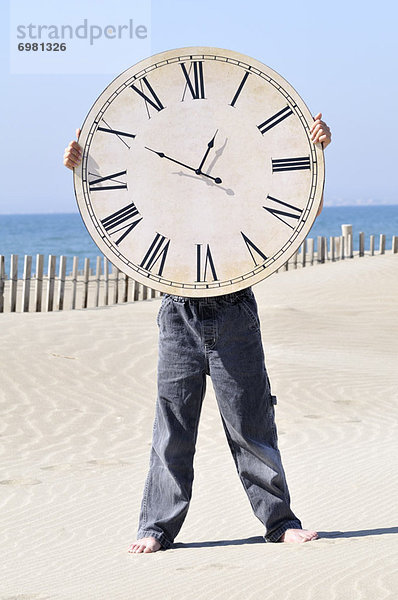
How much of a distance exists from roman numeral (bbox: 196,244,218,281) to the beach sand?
1267mm

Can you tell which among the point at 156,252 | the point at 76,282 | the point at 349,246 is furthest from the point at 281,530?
the point at 349,246

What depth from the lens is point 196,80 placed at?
4.30m

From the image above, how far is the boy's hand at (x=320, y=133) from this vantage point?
4.16 m

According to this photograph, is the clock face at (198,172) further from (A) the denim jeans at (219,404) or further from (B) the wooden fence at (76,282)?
(B) the wooden fence at (76,282)

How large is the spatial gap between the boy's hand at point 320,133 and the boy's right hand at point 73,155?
106 cm

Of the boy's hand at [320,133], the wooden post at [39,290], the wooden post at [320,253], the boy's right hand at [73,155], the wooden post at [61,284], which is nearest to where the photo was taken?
the boy's hand at [320,133]

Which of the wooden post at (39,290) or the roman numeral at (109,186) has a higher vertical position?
the roman numeral at (109,186)

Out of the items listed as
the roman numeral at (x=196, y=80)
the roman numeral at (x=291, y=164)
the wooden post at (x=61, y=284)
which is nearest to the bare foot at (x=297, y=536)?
the roman numeral at (x=291, y=164)

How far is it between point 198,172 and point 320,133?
0.58 meters

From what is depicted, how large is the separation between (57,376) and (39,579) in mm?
5408

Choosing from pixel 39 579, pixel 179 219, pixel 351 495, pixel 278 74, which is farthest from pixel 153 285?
pixel 351 495

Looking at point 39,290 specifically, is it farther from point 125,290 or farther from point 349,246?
point 349,246

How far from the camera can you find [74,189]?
4.30 meters

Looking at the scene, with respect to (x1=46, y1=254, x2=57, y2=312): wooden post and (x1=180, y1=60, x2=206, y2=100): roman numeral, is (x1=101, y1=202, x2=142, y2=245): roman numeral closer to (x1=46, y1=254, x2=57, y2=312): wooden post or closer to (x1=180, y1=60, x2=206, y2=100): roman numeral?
(x1=180, y1=60, x2=206, y2=100): roman numeral
